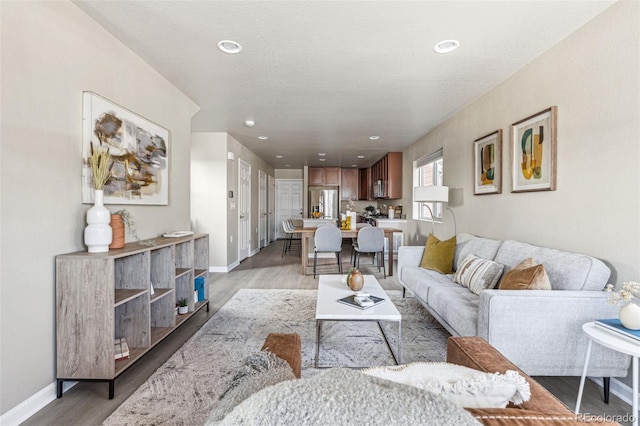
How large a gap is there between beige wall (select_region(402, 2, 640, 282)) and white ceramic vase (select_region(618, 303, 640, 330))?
43 centimetres

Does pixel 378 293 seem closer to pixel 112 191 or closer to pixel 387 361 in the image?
pixel 387 361

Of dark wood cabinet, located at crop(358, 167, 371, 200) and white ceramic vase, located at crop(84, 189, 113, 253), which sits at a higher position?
dark wood cabinet, located at crop(358, 167, 371, 200)

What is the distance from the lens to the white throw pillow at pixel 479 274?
2541mm

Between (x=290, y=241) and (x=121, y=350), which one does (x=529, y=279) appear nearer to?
(x=121, y=350)

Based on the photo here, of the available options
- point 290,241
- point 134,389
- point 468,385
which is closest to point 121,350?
point 134,389

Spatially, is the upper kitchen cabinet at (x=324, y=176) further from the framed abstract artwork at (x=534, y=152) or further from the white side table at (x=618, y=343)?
the white side table at (x=618, y=343)

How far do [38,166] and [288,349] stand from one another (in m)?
1.72

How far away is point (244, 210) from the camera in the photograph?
644 cm

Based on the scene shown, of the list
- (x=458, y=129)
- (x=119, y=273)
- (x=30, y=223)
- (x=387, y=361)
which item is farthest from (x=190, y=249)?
(x=458, y=129)

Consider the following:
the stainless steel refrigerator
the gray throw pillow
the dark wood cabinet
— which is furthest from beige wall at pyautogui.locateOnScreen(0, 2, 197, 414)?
the dark wood cabinet

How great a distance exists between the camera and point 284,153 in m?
7.29

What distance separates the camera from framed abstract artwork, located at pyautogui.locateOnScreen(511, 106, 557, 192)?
243 centimetres

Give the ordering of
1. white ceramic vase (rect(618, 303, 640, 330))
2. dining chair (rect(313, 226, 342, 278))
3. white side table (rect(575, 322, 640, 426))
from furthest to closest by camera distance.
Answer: dining chair (rect(313, 226, 342, 278)) < white ceramic vase (rect(618, 303, 640, 330)) < white side table (rect(575, 322, 640, 426))

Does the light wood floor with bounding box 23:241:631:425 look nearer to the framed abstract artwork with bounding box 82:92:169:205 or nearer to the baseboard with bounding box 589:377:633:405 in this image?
the baseboard with bounding box 589:377:633:405
